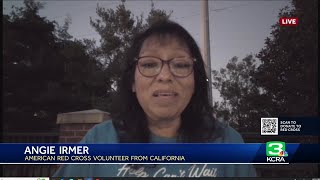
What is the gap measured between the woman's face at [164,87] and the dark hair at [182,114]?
4 centimetres

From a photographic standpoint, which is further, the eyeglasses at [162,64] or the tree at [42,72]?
the tree at [42,72]

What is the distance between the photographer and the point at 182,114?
362 centimetres

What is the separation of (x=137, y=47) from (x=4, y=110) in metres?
1.46

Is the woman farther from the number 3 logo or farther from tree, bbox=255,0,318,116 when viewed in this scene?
tree, bbox=255,0,318,116

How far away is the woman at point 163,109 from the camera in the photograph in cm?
354

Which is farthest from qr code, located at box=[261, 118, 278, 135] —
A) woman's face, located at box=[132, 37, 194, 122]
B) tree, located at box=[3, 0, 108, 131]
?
tree, located at box=[3, 0, 108, 131]

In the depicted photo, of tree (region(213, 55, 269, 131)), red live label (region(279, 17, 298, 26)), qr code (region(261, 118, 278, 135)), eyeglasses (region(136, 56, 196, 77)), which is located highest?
red live label (region(279, 17, 298, 26))

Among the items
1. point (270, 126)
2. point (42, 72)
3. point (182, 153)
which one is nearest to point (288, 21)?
point (270, 126)

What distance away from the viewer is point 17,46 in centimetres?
376

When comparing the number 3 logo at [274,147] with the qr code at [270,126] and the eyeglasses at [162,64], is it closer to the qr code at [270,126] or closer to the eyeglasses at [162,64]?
the qr code at [270,126]

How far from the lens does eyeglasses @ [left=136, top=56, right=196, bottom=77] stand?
351 centimetres

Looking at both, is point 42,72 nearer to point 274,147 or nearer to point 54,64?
point 54,64

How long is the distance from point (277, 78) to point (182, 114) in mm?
965

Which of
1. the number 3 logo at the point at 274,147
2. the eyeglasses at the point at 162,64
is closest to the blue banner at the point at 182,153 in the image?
the number 3 logo at the point at 274,147
